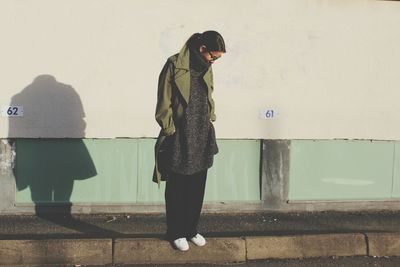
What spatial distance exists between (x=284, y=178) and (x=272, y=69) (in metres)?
1.24

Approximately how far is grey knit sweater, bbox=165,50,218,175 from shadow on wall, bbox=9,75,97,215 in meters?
1.81

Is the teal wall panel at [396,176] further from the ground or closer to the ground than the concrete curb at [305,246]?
further from the ground

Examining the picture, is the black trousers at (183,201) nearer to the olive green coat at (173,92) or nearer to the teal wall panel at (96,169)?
the olive green coat at (173,92)

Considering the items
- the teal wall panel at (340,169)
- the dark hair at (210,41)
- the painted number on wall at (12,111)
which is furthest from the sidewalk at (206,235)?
the dark hair at (210,41)

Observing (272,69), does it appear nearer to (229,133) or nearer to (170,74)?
(229,133)

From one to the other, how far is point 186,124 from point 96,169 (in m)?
2.01

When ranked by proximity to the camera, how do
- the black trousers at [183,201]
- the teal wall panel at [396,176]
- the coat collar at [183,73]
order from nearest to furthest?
1. the coat collar at [183,73]
2. the black trousers at [183,201]
3. the teal wall panel at [396,176]

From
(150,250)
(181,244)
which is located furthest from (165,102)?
(150,250)

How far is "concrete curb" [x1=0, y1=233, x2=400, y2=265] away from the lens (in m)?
5.18

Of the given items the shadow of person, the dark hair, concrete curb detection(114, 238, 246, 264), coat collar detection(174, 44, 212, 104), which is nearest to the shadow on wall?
the shadow of person

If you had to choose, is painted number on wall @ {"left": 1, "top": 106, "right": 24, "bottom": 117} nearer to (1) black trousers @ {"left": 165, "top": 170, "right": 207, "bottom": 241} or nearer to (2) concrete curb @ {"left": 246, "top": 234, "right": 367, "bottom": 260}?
(1) black trousers @ {"left": 165, "top": 170, "right": 207, "bottom": 241}

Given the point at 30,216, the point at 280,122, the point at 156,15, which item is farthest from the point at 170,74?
the point at 30,216

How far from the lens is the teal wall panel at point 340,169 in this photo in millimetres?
6770

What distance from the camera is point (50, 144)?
253 inches
